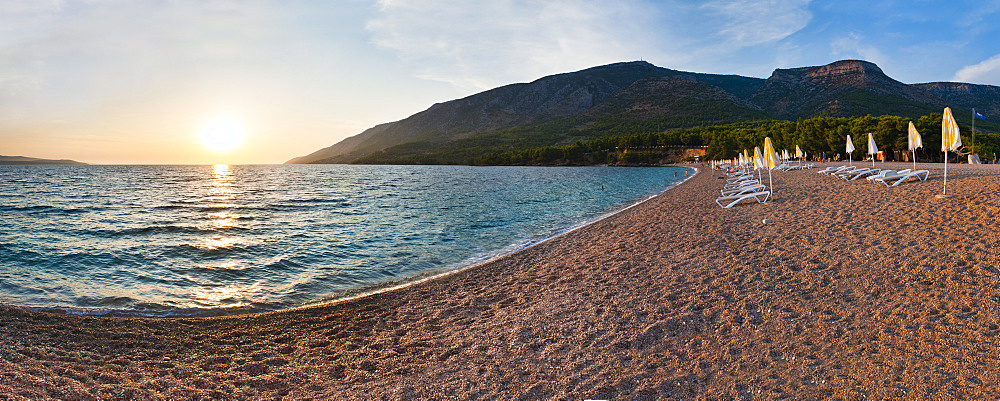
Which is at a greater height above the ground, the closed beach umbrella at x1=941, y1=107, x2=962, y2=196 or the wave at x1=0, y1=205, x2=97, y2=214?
the closed beach umbrella at x1=941, y1=107, x2=962, y2=196

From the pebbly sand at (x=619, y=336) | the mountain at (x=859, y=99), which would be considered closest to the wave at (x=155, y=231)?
the pebbly sand at (x=619, y=336)

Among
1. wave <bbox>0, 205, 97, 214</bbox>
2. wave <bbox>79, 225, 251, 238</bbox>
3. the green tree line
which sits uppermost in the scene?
the green tree line

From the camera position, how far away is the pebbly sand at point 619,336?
5.23 meters

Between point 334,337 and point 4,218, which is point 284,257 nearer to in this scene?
point 334,337

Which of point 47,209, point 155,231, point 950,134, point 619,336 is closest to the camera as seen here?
point 619,336

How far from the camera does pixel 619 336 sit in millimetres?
6660

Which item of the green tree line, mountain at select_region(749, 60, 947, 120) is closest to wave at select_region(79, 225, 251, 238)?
the green tree line

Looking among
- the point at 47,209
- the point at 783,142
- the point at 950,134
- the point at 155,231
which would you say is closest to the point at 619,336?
the point at 950,134

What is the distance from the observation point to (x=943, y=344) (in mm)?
5438

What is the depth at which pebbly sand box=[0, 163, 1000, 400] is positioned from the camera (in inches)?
206

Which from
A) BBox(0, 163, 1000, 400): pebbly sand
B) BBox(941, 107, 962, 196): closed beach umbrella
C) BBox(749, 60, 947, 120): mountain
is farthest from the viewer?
BBox(749, 60, 947, 120): mountain

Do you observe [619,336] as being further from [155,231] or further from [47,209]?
[47,209]

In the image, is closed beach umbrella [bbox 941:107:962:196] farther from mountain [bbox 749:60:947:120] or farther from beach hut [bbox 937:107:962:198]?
mountain [bbox 749:60:947:120]

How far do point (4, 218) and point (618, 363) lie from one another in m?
37.4
